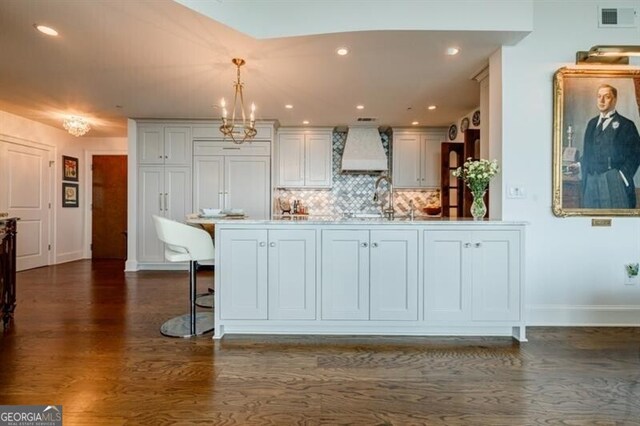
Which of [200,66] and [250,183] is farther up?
[200,66]

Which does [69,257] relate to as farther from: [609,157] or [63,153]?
[609,157]

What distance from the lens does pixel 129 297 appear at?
12.6 feet

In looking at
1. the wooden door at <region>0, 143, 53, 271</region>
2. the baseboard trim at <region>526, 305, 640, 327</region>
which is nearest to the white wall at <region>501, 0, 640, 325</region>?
the baseboard trim at <region>526, 305, 640, 327</region>

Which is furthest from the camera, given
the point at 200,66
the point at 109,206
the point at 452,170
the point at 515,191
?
the point at 109,206

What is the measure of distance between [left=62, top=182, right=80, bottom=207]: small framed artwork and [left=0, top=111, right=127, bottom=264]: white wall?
81 mm

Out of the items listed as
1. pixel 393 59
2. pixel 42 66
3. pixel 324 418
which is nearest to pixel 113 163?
pixel 42 66

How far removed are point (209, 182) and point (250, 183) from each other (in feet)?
2.19

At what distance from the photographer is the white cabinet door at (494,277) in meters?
2.59

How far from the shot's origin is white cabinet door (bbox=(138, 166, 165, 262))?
5.41 metres

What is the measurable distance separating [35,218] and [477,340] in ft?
23.0

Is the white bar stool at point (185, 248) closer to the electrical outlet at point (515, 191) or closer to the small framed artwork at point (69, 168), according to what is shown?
the electrical outlet at point (515, 191)

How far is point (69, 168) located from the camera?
6.52 m

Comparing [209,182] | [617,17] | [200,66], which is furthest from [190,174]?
[617,17]

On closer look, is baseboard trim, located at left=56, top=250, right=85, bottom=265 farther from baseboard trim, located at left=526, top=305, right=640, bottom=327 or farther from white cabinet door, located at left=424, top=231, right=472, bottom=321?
baseboard trim, located at left=526, top=305, right=640, bottom=327
